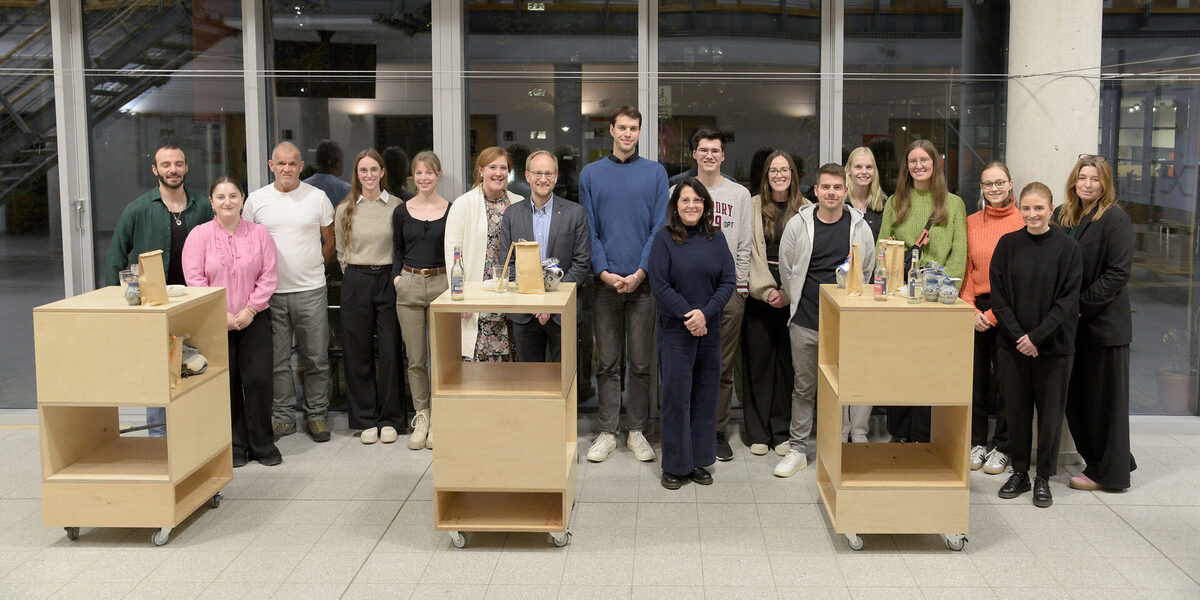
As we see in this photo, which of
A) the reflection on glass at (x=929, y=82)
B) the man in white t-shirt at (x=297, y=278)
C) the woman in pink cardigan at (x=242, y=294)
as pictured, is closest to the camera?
the woman in pink cardigan at (x=242, y=294)

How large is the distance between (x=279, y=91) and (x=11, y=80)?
1.69m

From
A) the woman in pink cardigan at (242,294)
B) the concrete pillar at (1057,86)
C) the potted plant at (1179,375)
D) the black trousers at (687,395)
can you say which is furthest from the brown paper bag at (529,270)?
the potted plant at (1179,375)

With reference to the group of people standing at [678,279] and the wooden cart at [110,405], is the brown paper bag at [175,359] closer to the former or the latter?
the wooden cart at [110,405]

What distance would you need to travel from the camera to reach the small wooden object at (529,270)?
451cm

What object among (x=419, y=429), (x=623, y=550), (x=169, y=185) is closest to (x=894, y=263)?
(x=623, y=550)

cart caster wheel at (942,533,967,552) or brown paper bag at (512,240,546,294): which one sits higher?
brown paper bag at (512,240,546,294)

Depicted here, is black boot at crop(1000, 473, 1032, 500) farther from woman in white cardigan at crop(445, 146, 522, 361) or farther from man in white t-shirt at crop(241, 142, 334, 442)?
man in white t-shirt at crop(241, 142, 334, 442)

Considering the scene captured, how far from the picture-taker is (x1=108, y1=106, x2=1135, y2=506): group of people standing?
498cm

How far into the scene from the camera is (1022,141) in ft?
19.7

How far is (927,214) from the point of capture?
17.9 ft

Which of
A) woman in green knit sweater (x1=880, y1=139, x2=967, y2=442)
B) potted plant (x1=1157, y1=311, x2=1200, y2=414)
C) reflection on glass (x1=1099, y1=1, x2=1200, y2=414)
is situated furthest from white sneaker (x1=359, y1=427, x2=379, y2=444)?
potted plant (x1=1157, y1=311, x2=1200, y2=414)

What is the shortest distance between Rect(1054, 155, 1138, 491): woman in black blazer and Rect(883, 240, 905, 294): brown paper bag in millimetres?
1205

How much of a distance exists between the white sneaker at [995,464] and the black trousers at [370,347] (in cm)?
339

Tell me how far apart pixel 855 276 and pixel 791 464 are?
1326mm
